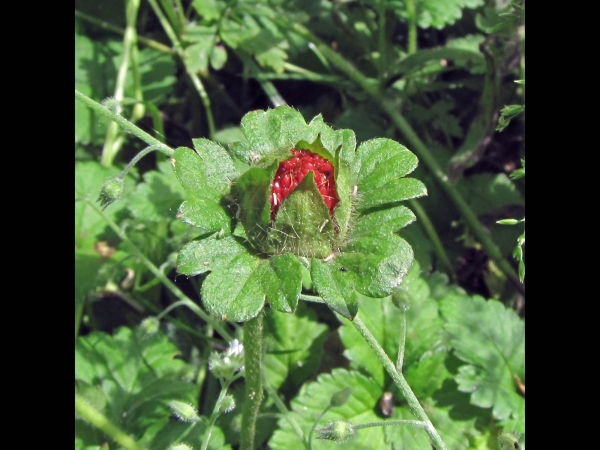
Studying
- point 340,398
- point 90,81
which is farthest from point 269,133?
point 90,81

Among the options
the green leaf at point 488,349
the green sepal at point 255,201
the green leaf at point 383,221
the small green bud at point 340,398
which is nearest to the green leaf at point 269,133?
the green sepal at point 255,201

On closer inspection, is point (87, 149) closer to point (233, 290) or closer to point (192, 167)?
point (192, 167)

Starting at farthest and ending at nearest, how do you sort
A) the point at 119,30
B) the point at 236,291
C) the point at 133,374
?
the point at 119,30 → the point at 133,374 → the point at 236,291

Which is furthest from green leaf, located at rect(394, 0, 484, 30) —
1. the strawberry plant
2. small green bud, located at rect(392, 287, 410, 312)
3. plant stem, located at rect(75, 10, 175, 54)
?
small green bud, located at rect(392, 287, 410, 312)

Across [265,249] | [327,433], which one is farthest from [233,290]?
[327,433]

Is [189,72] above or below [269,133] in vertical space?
below

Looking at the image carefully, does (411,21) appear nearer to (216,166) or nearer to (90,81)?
(90,81)
